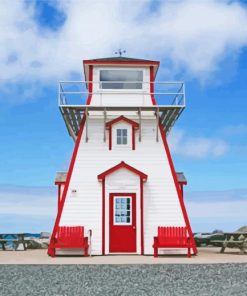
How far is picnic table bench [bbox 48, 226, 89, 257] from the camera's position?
15.9m

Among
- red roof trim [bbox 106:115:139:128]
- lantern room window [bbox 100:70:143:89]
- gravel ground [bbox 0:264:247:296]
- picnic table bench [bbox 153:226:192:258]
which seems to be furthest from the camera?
lantern room window [bbox 100:70:143:89]

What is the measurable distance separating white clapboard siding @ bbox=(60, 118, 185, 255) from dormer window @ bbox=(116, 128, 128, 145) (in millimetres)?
255

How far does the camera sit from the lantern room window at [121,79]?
1802cm

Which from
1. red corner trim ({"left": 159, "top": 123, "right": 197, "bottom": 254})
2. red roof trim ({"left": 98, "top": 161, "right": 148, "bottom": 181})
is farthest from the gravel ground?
red roof trim ({"left": 98, "top": 161, "right": 148, "bottom": 181})

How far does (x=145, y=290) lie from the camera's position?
955cm

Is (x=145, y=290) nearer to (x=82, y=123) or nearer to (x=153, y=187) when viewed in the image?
(x=153, y=187)

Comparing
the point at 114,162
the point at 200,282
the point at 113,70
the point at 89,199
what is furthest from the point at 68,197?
the point at 200,282

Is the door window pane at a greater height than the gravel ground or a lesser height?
greater

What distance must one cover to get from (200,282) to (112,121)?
8.10 m

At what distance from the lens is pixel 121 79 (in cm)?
1811

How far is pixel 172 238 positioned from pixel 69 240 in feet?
10.8

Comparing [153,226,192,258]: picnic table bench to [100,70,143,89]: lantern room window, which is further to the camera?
[100,70,143,89]: lantern room window

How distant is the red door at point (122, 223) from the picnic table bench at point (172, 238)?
3.08 feet

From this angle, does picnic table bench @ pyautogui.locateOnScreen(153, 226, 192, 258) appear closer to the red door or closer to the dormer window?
the red door
